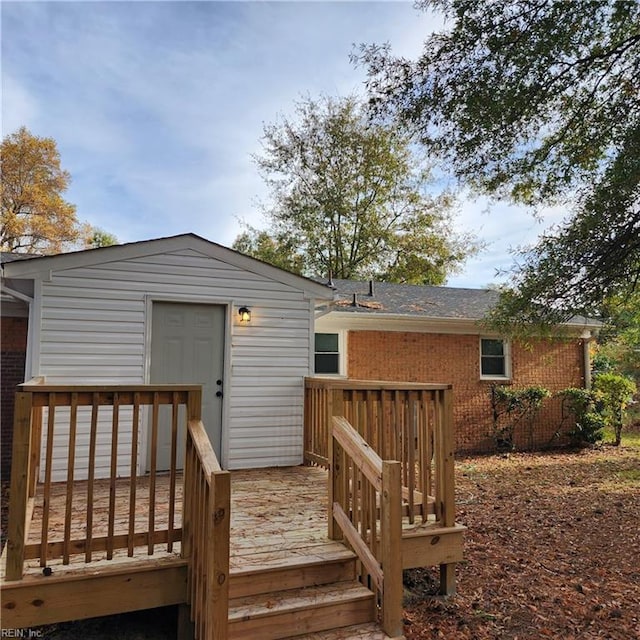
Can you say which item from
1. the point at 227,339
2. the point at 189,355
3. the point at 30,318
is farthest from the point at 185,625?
the point at 30,318

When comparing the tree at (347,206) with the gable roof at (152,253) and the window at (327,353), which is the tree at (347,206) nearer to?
the window at (327,353)

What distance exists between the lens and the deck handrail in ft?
8.11

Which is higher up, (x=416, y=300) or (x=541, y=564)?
(x=416, y=300)

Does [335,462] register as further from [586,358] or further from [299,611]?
[586,358]

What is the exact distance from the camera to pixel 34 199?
72.2 feet

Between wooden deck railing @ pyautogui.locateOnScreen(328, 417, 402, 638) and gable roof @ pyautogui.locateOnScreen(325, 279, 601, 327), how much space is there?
550 cm

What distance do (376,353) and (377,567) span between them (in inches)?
270

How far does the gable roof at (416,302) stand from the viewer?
998cm

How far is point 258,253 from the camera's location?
74.3 feet

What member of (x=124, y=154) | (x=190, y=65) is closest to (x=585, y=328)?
(x=190, y=65)

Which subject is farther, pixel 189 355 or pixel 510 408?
pixel 510 408

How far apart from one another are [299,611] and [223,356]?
12.2ft

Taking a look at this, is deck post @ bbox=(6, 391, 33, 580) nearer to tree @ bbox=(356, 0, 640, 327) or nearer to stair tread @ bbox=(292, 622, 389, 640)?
stair tread @ bbox=(292, 622, 389, 640)

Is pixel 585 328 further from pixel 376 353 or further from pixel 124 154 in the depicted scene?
Answer: pixel 124 154
